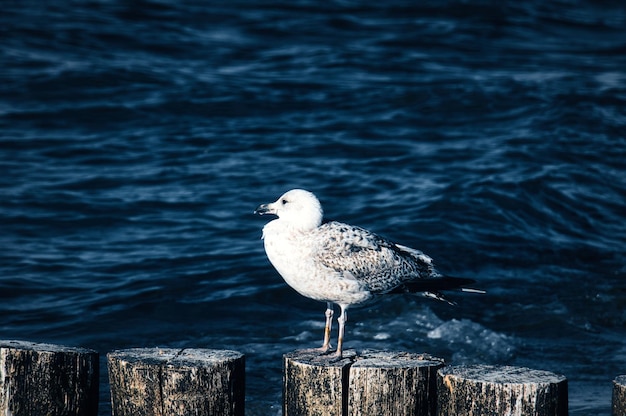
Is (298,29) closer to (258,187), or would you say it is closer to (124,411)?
(258,187)

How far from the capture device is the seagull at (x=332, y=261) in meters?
5.93

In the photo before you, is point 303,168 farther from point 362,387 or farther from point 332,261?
point 362,387

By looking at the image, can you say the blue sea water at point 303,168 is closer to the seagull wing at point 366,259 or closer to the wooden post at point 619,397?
the seagull wing at point 366,259

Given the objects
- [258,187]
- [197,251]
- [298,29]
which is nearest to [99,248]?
[197,251]

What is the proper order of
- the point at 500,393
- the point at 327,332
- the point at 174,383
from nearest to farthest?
the point at 500,393
the point at 174,383
the point at 327,332

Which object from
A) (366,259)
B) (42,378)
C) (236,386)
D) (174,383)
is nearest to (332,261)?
(366,259)

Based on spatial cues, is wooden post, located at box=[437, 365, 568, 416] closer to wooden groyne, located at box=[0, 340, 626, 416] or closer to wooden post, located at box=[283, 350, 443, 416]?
wooden groyne, located at box=[0, 340, 626, 416]

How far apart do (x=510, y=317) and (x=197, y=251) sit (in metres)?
3.83

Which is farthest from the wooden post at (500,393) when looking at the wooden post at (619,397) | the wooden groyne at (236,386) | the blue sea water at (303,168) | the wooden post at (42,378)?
the blue sea water at (303,168)

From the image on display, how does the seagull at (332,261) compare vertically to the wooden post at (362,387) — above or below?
above

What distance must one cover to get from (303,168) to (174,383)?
9802 mm

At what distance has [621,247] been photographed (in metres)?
12.4

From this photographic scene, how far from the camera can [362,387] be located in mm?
5094

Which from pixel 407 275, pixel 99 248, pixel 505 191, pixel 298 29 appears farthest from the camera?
pixel 298 29
